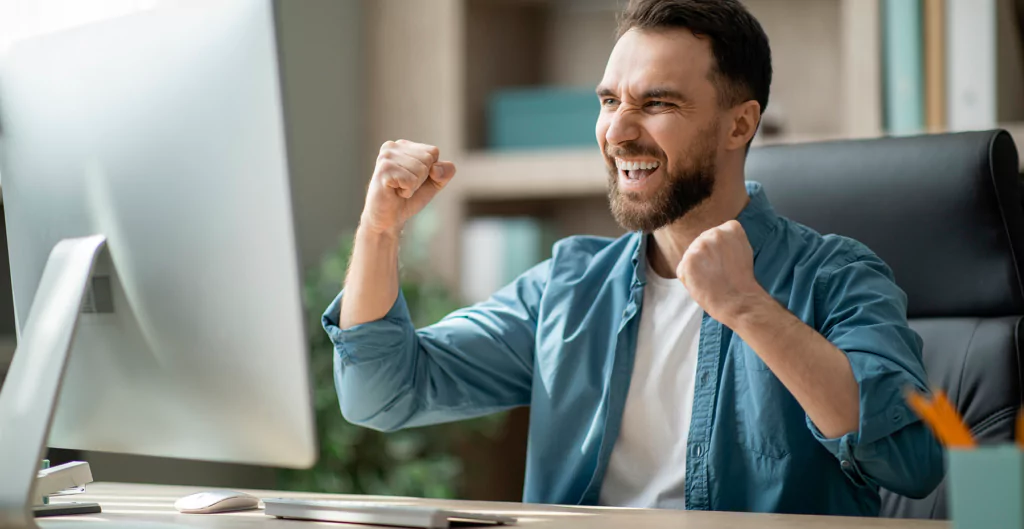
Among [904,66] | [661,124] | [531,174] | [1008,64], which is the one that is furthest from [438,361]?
[1008,64]

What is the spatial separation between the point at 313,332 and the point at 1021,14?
5.43ft

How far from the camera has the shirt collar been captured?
55.6 inches

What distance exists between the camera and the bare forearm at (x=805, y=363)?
1128 millimetres

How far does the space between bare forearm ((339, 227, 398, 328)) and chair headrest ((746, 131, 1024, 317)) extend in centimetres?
55

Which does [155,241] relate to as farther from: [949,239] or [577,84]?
[577,84]

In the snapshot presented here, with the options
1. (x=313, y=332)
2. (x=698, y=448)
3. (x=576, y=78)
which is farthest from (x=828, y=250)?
(x=576, y=78)

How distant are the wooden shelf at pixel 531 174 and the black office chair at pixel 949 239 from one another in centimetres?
109

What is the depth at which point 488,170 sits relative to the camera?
271cm

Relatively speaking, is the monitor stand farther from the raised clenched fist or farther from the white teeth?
the white teeth

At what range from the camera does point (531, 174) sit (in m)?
2.65

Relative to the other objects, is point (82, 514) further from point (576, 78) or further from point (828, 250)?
point (576, 78)

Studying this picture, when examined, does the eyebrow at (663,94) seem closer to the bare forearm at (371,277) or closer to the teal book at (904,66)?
the bare forearm at (371,277)

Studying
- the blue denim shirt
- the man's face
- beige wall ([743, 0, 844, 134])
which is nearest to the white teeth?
the man's face

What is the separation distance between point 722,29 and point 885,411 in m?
0.56
